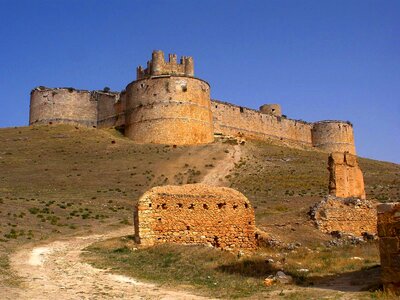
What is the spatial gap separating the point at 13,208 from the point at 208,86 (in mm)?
32185

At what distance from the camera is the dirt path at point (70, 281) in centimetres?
874

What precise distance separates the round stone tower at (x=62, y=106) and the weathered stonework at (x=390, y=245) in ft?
160

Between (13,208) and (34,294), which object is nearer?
(34,294)

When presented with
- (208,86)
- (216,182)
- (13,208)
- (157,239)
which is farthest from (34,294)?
(208,86)

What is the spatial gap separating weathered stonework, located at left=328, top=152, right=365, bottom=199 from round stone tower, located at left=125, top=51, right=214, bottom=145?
2771 centimetres

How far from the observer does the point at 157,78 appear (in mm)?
49219

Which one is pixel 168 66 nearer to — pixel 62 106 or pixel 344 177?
pixel 62 106

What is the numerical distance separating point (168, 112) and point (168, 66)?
650 centimetres

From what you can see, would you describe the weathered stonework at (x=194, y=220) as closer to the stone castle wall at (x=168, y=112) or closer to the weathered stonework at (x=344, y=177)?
the weathered stonework at (x=344, y=177)

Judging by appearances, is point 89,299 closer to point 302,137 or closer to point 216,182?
point 216,182

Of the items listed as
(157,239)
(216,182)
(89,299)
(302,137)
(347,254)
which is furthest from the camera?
(302,137)

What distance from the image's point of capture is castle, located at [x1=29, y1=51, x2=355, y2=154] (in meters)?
48.2

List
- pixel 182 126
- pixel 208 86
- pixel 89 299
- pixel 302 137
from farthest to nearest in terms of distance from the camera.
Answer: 1. pixel 302 137
2. pixel 208 86
3. pixel 182 126
4. pixel 89 299

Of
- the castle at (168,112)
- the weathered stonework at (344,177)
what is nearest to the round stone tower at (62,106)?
the castle at (168,112)
